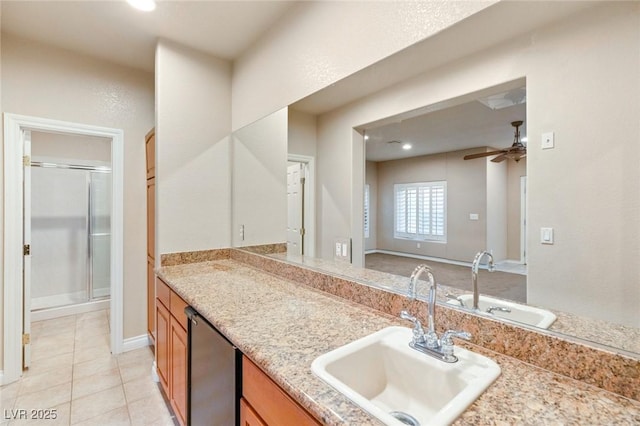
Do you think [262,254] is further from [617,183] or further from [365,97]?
[617,183]

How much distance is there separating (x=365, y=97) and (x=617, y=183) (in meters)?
1.05

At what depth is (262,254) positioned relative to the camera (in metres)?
2.26

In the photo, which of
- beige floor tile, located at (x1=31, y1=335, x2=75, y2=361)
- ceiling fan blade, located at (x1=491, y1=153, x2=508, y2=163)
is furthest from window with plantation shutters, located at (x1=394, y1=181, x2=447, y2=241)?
beige floor tile, located at (x1=31, y1=335, x2=75, y2=361)

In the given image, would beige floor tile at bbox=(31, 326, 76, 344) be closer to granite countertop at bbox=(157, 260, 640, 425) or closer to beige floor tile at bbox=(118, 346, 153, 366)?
beige floor tile at bbox=(118, 346, 153, 366)

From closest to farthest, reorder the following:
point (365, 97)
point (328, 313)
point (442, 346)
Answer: point (442, 346)
point (328, 313)
point (365, 97)

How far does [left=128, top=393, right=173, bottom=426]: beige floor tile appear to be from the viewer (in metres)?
1.84

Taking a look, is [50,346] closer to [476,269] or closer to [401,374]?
[401,374]

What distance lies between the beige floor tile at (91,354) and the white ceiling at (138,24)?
2.59 m

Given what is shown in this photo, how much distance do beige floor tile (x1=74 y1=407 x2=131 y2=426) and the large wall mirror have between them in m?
1.74

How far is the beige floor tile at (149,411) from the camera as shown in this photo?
1.84 m

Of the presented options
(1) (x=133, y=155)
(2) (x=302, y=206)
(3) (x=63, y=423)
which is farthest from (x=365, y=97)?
(3) (x=63, y=423)

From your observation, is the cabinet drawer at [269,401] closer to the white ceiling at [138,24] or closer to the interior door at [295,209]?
the interior door at [295,209]

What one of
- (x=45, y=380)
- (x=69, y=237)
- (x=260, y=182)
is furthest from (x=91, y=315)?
(x=260, y=182)

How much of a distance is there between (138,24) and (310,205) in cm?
174
